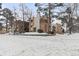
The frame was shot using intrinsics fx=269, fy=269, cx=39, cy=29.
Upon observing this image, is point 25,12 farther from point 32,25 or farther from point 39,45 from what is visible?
point 39,45

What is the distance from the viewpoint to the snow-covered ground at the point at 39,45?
339 centimetres

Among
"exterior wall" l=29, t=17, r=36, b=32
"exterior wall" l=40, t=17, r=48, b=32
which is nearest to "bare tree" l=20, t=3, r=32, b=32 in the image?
"exterior wall" l=29, t=17, r=36, b=32

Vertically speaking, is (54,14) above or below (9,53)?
above

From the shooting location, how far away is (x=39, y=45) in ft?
11.3

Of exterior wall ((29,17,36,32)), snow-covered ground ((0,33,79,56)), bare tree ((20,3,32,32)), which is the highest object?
bare tree ((20,3,32,32))

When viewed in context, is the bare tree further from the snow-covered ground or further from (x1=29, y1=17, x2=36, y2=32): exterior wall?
the snow-covered ground

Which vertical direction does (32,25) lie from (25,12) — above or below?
below

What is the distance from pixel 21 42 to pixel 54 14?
1.82 ft

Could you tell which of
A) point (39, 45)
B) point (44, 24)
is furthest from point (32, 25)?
point (39, 45)

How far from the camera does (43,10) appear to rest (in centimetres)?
346

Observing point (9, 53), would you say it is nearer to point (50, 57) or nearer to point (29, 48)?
point (29, 48)

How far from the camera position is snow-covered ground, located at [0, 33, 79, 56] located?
3393 millimetres

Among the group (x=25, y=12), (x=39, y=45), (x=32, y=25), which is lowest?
(x=39, y=45)

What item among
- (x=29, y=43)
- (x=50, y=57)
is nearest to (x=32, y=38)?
(x=29, y=43)
